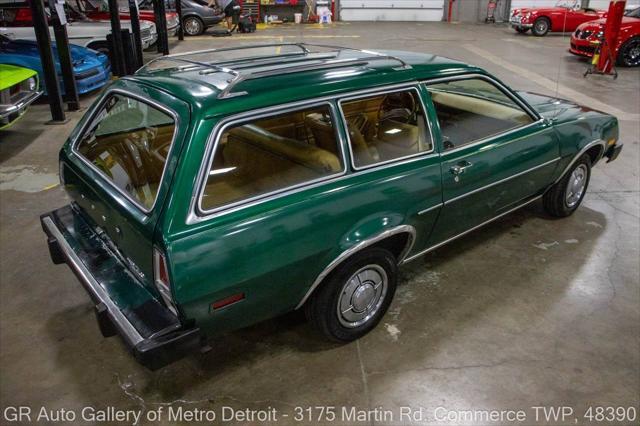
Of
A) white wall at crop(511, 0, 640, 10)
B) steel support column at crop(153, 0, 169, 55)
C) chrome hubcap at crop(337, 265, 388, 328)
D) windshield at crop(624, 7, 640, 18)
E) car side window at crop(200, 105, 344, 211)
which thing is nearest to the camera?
car side window at crop(200, 105, 344, 211)

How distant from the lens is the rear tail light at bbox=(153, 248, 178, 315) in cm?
194

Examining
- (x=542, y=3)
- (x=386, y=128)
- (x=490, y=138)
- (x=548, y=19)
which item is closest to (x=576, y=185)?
(x=490, y=138)

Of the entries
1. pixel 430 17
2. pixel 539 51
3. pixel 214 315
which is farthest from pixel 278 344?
pixel 430 17

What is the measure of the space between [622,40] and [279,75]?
36.6 ft

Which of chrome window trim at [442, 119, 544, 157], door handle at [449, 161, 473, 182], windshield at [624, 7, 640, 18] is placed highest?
windshield at [624, 7, 640, 18]

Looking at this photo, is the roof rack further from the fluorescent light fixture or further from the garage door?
the garage door

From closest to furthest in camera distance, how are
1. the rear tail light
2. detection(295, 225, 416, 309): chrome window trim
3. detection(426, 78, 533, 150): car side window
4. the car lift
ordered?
1. the rear tail light
2. detection(295, 225, 416, 309): chrome window trim
3. detection(426, 78, 533, 150): car side window
4. the car lift

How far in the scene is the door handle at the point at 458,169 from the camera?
279cm

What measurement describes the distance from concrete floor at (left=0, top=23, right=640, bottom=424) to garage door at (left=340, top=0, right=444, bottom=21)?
60.0ft

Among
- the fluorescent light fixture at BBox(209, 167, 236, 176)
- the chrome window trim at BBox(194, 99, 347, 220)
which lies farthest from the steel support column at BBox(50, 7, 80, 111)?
the chrome window trim at BBox(194, 99, 347, 220)

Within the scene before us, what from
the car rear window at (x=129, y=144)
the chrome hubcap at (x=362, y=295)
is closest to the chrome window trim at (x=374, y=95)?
the chrome hubcap at (x=362, y=295)

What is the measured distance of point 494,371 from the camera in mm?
2555

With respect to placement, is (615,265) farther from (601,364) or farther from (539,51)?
(539,51)

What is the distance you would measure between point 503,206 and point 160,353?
2504 millimetres
